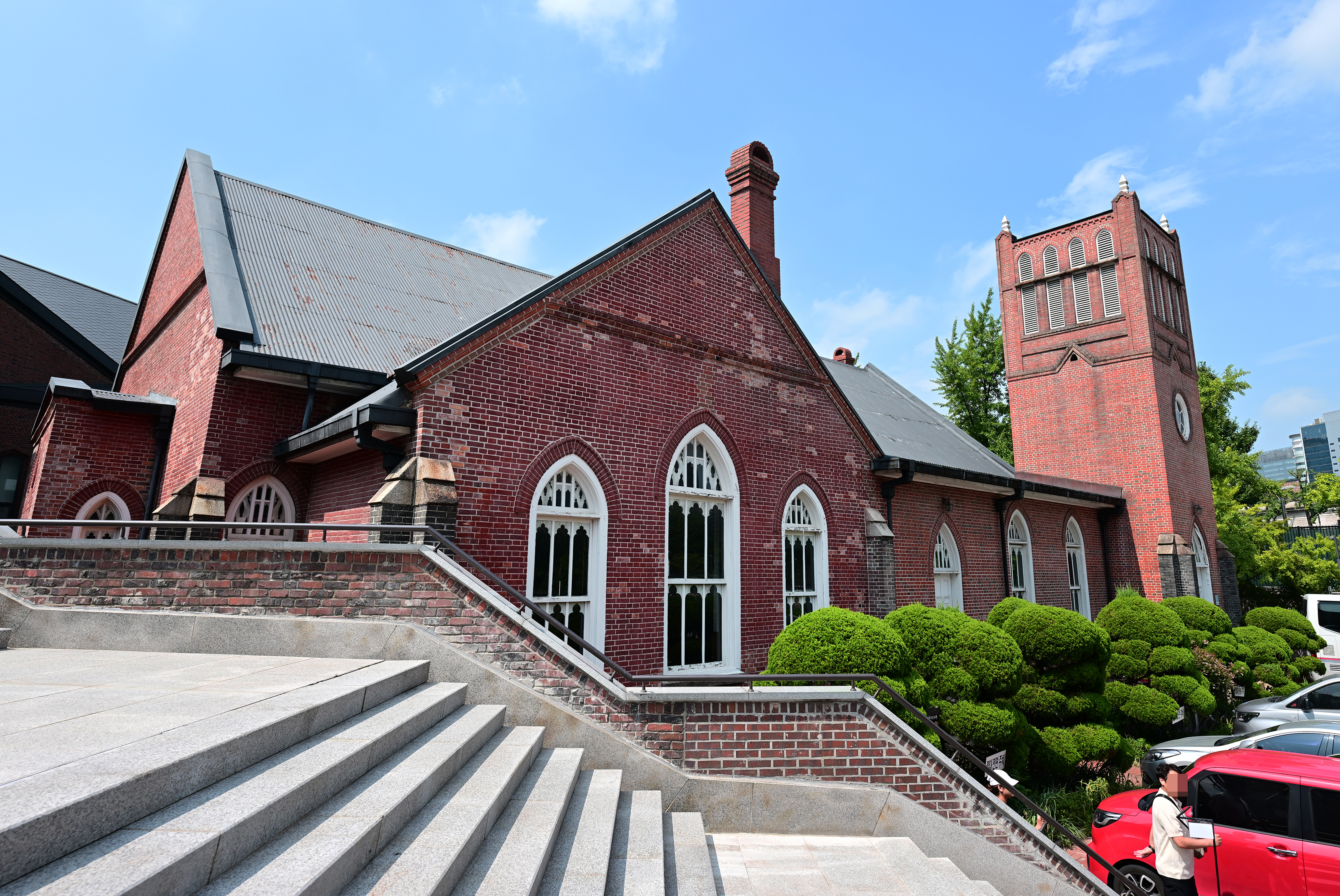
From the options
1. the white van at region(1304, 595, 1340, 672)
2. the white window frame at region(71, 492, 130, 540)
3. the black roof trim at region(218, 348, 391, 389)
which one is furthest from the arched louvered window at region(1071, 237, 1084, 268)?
the white window frame at region(71, 492, 130, 540)

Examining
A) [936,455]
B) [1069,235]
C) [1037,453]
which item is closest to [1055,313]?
[1069,235]

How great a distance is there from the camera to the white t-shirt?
5.55 meters

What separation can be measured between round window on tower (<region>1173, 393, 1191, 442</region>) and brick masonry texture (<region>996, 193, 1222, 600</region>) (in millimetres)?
265

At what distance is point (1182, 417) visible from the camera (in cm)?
2284

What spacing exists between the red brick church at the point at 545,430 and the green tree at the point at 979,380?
18.6m

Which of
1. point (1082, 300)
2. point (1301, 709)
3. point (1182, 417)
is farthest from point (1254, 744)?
point (1082, 300)

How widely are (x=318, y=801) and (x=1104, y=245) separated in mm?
26819

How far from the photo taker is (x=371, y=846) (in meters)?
3.26

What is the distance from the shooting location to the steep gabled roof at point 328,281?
9.80 metres

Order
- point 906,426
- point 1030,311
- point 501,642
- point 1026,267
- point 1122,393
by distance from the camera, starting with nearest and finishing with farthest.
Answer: point 501,642 → point 906,426 → point 1122,393 → point 1030,311 → point 1026,267

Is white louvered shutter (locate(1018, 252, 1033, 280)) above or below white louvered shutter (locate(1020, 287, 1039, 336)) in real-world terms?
above

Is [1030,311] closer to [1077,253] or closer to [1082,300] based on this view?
[1082,300]

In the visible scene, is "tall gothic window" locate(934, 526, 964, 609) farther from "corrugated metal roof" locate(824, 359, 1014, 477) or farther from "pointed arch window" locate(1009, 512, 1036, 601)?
"pointed arch window" locate(1009, 512, 1036, 601)

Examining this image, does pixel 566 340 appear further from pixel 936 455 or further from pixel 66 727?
pixel 936 455
